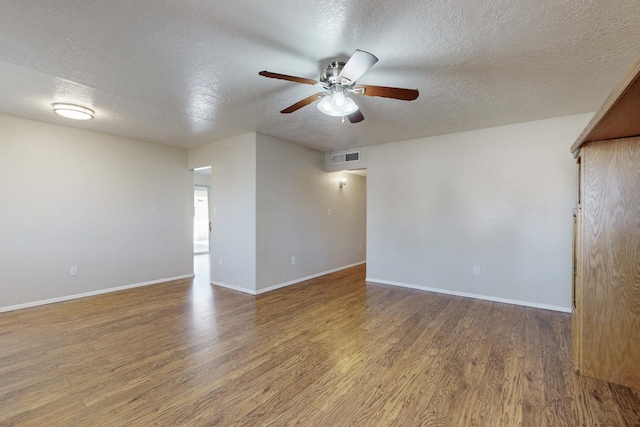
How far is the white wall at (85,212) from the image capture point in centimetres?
365

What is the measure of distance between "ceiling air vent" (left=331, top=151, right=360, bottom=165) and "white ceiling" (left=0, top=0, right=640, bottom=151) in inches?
69.9

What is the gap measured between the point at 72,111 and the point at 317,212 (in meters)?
3.72

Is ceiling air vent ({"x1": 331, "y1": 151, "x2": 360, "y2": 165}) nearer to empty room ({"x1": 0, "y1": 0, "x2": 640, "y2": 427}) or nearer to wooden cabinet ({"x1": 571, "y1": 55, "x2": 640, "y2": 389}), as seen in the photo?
empty room ({"x1": 0, "y1": 0, "x2": 640, "y2": 427})

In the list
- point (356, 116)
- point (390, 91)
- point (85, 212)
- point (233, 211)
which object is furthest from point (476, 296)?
point (85, 212)

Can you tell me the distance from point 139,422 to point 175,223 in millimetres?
4063

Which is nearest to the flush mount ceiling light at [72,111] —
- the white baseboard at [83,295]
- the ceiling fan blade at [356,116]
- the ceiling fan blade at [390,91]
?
the white baseboard at [83,295]

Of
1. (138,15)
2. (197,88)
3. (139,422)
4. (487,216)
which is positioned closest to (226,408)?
(139,422)

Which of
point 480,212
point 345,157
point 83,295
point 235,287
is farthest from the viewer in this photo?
point 345,157

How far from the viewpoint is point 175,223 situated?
5.27m

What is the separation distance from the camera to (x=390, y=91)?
2113 mm

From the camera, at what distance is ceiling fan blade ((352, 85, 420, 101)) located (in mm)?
2062

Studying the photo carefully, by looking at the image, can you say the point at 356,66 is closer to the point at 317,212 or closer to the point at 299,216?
the point at 299,216

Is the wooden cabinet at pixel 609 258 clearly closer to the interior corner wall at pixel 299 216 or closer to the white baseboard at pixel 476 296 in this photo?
the white baseboard at pixel 476 296

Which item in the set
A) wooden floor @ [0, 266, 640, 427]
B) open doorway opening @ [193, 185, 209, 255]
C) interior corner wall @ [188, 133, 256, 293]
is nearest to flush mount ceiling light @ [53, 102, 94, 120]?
interior corner wall @ [188, 133, 256, 293]
